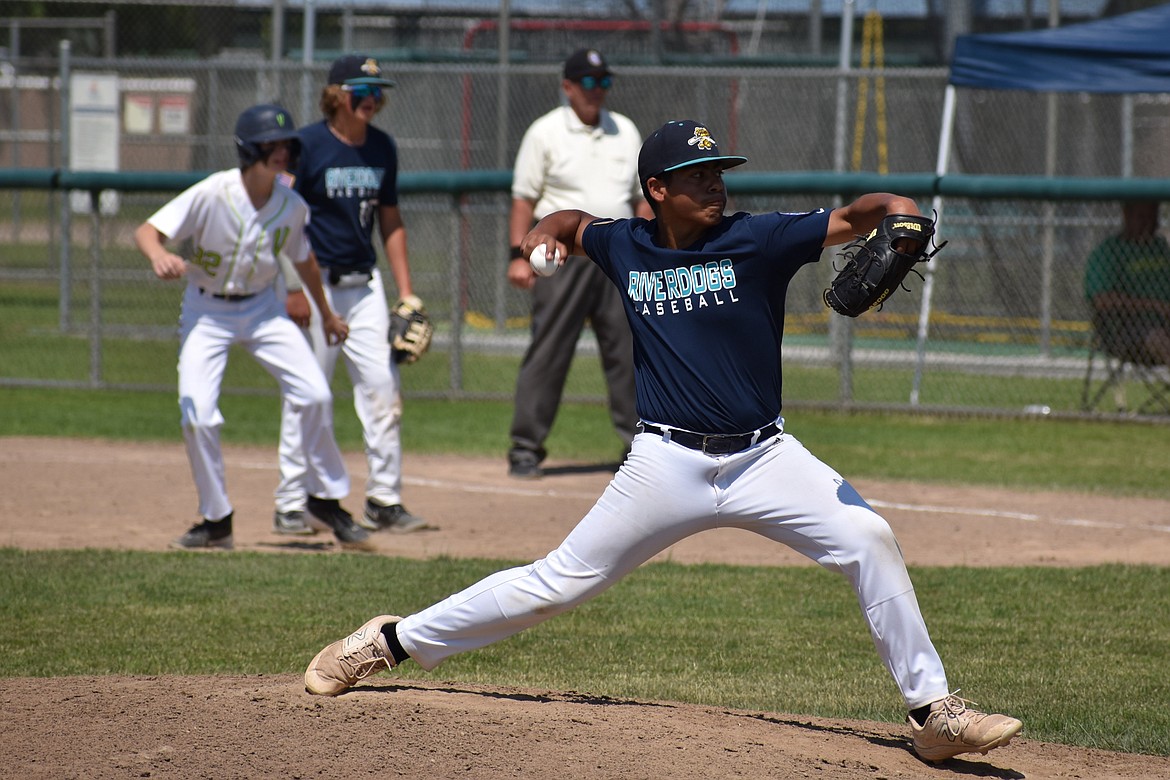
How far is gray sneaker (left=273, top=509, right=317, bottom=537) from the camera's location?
7.25 meters

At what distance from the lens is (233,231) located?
262 inches

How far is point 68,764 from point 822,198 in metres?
9.19

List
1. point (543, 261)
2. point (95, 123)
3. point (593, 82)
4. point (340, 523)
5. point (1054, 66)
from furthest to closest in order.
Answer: point (95, 123) < point (1054, 66) < point (593, 82) < point (340, 523) < point (543, 261)

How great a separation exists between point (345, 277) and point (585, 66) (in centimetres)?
221

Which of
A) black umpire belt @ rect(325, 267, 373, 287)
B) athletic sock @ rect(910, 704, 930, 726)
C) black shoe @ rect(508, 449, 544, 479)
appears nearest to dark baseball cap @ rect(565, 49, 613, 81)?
black umpire belt @ rect(325, 267, 373, 287)

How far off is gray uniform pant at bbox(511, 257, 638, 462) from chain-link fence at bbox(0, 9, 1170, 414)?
8.80 feet

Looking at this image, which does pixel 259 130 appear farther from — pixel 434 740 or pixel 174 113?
pixel 174 113

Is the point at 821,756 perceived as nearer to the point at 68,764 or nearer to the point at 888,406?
the point at 68,764

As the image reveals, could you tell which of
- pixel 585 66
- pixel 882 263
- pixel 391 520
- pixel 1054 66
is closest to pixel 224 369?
pixel 391 520

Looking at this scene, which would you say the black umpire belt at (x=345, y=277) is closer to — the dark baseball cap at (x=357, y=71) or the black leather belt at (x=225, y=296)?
the black leather belt at (x=225, y=296)

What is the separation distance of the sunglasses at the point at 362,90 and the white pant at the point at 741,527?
3.70 metres

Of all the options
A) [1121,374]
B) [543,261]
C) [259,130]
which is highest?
[259,130]

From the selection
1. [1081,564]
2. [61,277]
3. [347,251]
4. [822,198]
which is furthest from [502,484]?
[61,277]

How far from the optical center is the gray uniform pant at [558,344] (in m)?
9.03
